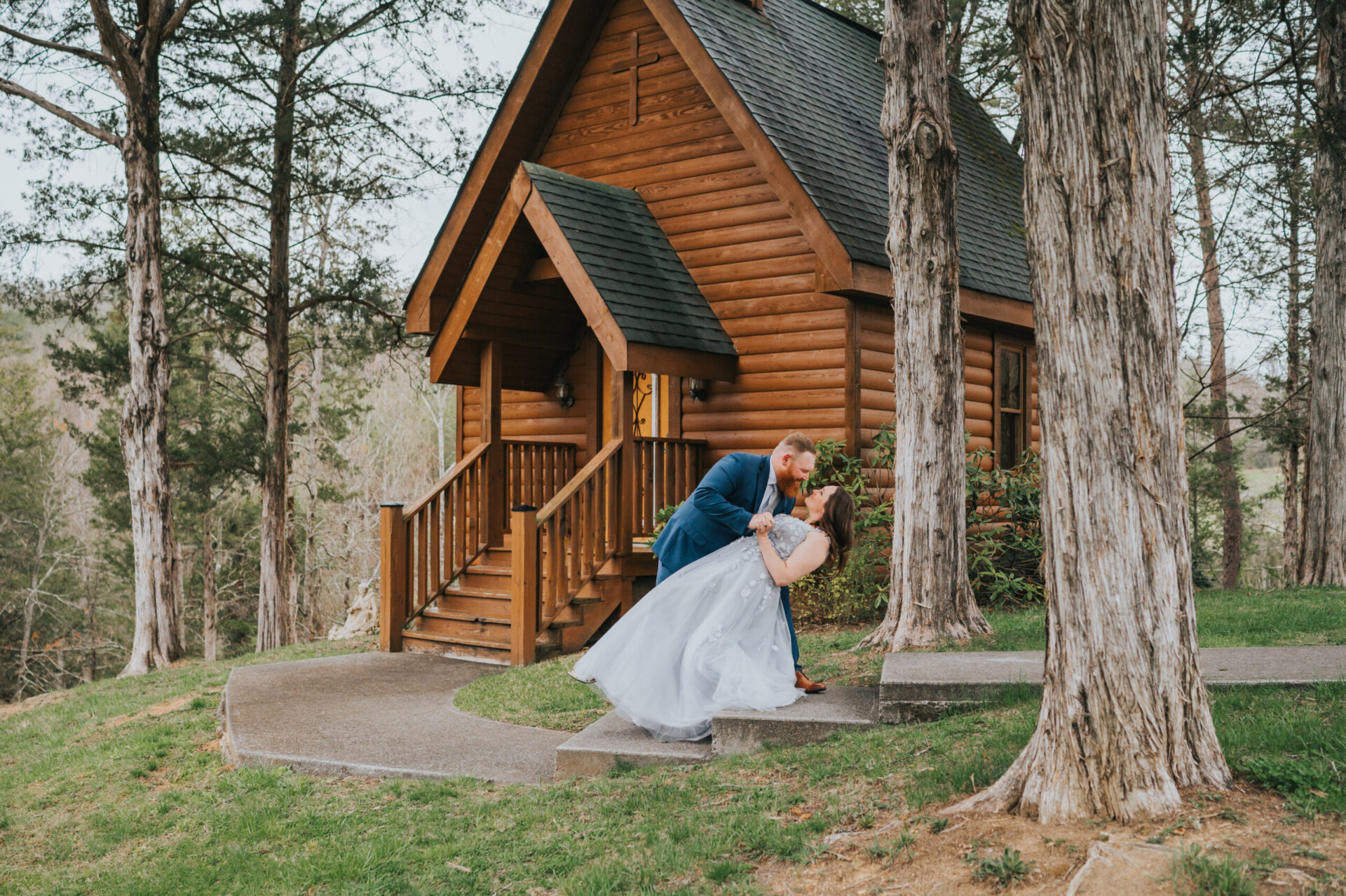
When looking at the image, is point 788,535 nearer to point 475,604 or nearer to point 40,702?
point 475,604

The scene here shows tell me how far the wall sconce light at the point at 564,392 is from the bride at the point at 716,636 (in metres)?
7.04

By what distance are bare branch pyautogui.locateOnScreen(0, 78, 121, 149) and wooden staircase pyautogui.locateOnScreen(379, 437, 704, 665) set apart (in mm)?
8237

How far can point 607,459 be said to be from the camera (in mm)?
10391

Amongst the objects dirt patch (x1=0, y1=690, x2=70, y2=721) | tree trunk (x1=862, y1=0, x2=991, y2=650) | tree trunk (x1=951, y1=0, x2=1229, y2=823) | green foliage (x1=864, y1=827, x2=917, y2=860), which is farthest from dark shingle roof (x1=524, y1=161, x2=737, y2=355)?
dirt patch (x1=0, y1=690, x2=70, y2=721)

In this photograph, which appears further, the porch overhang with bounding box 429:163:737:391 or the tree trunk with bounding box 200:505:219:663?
the tree trunk with bounding box 200:505:219:663

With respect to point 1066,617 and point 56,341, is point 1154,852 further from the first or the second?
point 56,341

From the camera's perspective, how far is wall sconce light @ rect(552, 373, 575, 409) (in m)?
13.1

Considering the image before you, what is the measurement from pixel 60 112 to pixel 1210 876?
1722 centimetres

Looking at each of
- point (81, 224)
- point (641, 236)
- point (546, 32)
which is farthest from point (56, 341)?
point (641, 236)

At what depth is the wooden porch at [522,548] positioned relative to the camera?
9945mm

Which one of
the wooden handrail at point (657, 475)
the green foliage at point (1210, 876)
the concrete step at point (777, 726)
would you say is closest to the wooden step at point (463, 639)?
the wooden handrail at point (657, 475)

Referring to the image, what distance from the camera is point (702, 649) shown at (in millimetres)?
5914

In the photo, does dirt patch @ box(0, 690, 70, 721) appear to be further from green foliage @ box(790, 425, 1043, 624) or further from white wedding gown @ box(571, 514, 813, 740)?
white wedding gown @ box(571, 514, 813, 740)

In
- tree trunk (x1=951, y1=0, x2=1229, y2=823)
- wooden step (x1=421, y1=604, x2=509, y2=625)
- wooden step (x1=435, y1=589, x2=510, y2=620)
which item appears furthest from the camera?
wooden step (x1=435, y1=589, x2=510, y2=620)
